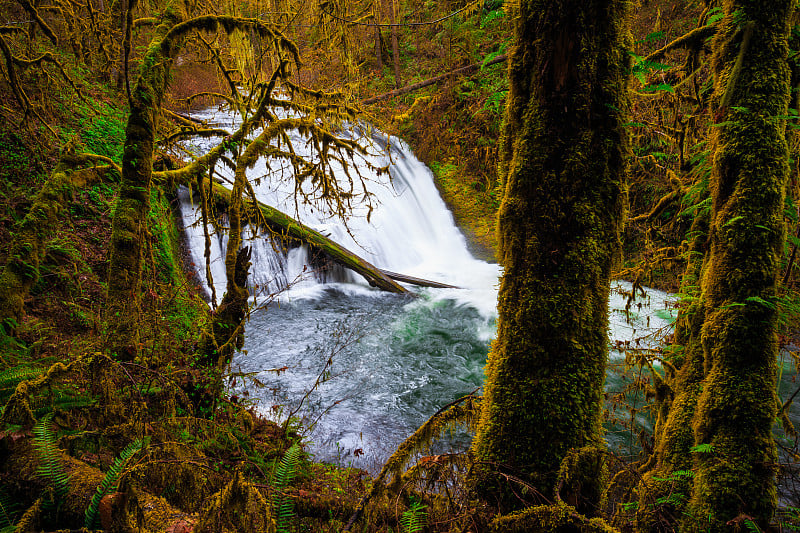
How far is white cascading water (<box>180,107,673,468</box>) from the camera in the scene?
6035 millimetres

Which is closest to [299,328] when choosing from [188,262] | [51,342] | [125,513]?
[188,262]

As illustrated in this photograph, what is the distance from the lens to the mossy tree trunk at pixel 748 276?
1.65m

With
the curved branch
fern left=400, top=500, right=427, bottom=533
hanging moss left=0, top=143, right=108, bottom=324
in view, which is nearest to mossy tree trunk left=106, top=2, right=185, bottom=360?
hanging moss left=0, top=143, right=108, bottom=324

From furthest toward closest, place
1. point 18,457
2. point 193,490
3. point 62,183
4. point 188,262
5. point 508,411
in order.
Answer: point 188,262 → point 62,183 → point 193,490 → point 18,457 → point 508,411

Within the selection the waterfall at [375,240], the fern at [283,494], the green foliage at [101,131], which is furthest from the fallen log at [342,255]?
the fern at [283,494]

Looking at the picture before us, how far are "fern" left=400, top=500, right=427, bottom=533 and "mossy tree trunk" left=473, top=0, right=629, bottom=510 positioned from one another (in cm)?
35

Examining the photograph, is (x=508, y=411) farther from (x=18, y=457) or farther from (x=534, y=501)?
(x=18, y=457)

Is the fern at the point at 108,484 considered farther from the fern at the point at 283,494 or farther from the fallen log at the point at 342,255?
the fallen log at the point at 342,255

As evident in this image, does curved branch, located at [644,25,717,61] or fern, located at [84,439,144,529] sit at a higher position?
curved branch, located at [644,25,717,61]

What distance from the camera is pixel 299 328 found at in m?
8.67

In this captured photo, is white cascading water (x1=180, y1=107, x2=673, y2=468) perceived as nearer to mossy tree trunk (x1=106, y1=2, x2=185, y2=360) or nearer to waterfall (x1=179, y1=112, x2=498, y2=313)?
waterfall (x1=179, y1=112, x2=498, y2=313)

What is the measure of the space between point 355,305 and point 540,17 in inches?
352

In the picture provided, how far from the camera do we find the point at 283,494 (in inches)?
79.8

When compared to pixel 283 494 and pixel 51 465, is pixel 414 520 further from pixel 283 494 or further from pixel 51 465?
pixel 51 465
